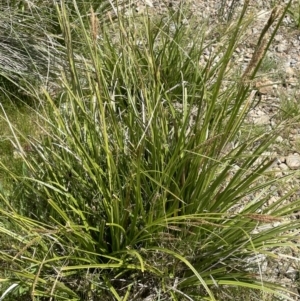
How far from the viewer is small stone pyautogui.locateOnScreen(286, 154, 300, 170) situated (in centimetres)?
269

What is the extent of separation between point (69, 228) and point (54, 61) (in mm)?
1396

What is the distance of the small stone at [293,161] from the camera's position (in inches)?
106

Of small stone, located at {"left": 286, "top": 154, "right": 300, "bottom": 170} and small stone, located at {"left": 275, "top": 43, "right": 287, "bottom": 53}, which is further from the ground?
small stone, located at {"left": 275, "top": 43, "right": 287, "bottom": 53}

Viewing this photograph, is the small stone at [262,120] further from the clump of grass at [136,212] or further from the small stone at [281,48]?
the clump of grass at [136,212]

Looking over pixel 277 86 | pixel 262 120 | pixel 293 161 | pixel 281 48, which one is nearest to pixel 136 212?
pixel 293 161

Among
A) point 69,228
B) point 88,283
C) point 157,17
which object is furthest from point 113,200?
point 157,17

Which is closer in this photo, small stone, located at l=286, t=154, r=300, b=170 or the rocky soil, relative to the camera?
the rocky soil

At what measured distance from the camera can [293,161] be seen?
271 cm

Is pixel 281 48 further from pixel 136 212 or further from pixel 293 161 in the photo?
pixel 136 212

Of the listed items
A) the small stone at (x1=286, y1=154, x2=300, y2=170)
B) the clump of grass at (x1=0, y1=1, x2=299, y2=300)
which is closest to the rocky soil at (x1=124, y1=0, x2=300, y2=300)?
the small stone at (x1=286, y1=154, x2=300, y2=170)

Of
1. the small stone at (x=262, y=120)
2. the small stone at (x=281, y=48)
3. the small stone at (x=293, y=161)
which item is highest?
the small stone at (x=281, y=48)

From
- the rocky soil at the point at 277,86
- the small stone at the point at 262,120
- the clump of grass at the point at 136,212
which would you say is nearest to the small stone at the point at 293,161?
the rocky soil at the point at 277,86

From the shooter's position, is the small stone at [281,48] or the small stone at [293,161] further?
the small stone at [281,48]

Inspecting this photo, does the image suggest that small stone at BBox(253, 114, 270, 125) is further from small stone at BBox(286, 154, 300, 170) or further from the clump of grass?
the clump of grass
